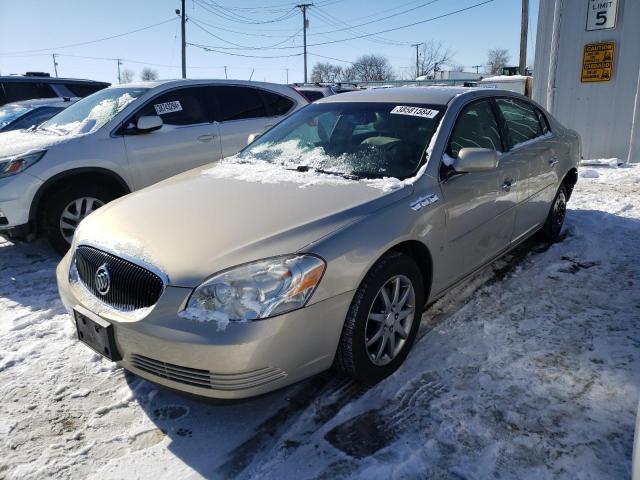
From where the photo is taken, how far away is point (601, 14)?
878 cm

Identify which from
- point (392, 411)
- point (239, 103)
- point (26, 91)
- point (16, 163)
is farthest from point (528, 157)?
point (26, 91)

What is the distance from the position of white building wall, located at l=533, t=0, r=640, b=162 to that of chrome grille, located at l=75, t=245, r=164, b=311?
9.49 meters

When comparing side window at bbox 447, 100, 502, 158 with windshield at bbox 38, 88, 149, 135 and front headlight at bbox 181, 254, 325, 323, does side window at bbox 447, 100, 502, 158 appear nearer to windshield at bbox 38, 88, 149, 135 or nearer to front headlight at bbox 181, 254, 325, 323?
front headlight at bbox 181, 254, 325, 323

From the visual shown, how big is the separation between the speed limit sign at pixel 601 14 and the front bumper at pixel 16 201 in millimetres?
9270

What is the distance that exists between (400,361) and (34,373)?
217 cm

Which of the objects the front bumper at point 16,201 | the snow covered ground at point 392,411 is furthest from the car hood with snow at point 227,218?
the front bumper at point 16,201

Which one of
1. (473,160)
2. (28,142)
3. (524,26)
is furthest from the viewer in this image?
(524,26)

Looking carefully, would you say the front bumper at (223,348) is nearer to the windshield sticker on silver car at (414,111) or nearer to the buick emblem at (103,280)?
the buick emblem at (103,280)

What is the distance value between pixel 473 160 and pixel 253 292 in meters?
1.71

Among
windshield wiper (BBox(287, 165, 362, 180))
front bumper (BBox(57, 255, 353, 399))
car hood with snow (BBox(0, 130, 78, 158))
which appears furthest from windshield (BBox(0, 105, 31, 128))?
front bumper (BBox(57, 255, 353, 399))

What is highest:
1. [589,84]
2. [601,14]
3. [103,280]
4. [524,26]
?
[524,26]

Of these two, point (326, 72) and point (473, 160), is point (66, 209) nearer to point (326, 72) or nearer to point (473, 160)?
point (473, 160)

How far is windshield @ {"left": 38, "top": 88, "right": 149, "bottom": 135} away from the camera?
17.0ft

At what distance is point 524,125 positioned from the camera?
4.37 meters
